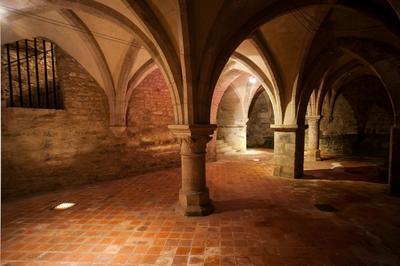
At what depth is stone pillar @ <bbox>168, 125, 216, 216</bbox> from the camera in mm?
3652

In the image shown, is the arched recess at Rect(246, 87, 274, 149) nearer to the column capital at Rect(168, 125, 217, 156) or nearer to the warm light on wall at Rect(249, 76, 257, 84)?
the warm light on wall at Rect(249, 76, 257, 84)

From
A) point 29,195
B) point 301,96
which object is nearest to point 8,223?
point 29,195

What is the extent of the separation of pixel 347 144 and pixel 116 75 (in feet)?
36.2

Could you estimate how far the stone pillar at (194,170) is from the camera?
3.65m

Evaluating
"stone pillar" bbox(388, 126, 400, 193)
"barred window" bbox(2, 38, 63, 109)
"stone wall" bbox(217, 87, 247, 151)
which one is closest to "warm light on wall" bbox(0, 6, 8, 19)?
Answer: "barred window" bbox(2, 38, 63, 109)

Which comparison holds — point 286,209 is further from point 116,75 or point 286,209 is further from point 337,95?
point 337,95

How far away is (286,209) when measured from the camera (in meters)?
3.86

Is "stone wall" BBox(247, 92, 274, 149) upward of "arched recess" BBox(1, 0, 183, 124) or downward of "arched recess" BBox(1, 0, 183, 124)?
downward

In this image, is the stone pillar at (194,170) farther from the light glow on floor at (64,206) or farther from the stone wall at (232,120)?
the stone wall at (232,120)

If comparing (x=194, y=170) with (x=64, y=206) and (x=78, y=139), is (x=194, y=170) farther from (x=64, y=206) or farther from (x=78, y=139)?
(x=78, y=139)

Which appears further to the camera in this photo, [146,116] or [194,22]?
[146,116]

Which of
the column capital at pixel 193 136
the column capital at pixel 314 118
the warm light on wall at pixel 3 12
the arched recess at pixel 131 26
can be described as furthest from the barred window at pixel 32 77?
the column capital at pixel 314 118

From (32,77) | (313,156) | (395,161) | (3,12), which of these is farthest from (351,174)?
(32,77)

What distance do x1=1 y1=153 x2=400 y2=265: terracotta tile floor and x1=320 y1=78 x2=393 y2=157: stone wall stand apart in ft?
21.4
